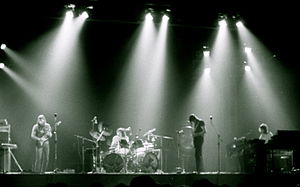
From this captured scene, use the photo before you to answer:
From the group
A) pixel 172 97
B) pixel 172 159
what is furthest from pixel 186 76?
pixel 172 159

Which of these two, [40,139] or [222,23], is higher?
[222,23]

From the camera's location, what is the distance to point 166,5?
54.1 ft

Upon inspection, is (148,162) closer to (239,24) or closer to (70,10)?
(70,10)

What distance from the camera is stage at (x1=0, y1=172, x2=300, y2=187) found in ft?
42.0

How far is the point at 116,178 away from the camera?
547 inches

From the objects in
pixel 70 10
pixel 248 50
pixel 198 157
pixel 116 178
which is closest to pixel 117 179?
pixel 116 178

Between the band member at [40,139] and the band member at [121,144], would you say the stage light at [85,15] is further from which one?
the band member at [121,144]

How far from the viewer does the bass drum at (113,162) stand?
17.1 meters

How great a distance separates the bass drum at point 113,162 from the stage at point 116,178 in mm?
2977

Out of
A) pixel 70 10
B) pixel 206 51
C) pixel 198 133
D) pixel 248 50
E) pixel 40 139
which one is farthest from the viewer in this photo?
pixel 206 51

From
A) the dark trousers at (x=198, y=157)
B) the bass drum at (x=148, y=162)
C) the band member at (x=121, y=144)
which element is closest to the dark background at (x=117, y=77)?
the bass drum at (x=148, y=162)

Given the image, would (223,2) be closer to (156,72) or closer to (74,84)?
(156,72)

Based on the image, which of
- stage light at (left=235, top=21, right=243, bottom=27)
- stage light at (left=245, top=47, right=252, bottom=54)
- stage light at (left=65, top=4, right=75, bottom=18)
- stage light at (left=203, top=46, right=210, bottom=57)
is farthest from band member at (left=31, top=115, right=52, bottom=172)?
stage light at (left=245, top=47, right=252, bottom=54)

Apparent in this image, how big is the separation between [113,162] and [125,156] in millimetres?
649
